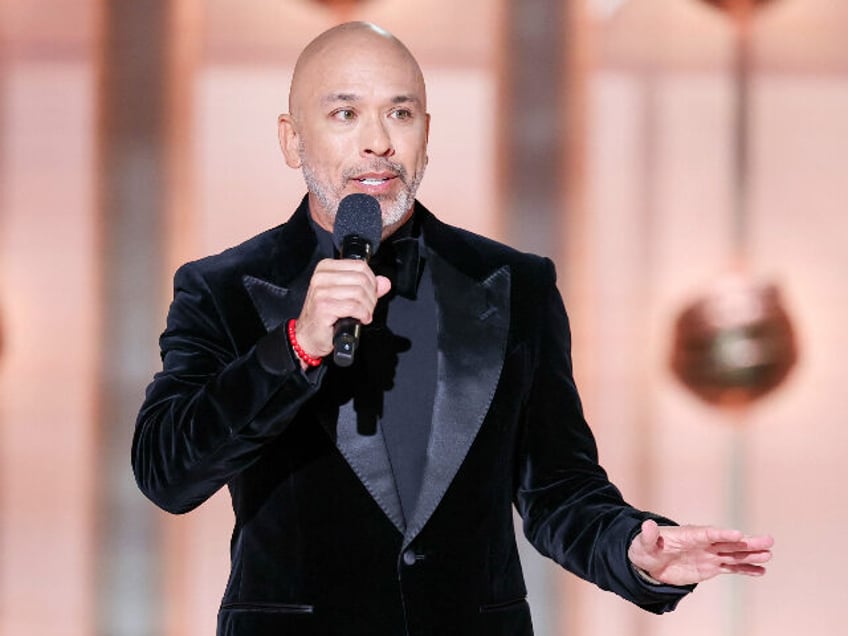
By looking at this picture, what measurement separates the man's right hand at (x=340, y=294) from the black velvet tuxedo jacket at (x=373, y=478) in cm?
15

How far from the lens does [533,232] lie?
133 inches

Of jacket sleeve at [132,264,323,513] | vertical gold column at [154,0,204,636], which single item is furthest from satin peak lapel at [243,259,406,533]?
vertical gold column at [154,0,204,636]

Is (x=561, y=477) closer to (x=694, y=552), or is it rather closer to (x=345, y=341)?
(x=694, y=552)

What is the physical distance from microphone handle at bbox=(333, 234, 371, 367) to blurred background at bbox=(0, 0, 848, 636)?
77.4 inches

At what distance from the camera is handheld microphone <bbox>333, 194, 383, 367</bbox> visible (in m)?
1.29

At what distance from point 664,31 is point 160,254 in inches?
53.4

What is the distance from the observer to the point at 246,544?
1.60 meters

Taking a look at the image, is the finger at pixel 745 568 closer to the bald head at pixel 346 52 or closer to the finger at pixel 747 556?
the finger at pixel 747 556

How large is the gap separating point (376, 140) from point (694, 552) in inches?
23.1

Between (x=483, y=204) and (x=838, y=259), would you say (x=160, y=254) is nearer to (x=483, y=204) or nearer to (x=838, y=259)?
(x=483, y=204)

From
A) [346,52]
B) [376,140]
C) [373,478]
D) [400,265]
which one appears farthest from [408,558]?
[346,52]

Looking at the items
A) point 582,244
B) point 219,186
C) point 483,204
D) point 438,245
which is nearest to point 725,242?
point 582,244

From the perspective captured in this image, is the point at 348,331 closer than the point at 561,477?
Yes

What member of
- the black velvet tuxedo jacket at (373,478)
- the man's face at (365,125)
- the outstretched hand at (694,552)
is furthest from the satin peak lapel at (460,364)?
the outstretched hand at (694,552)
